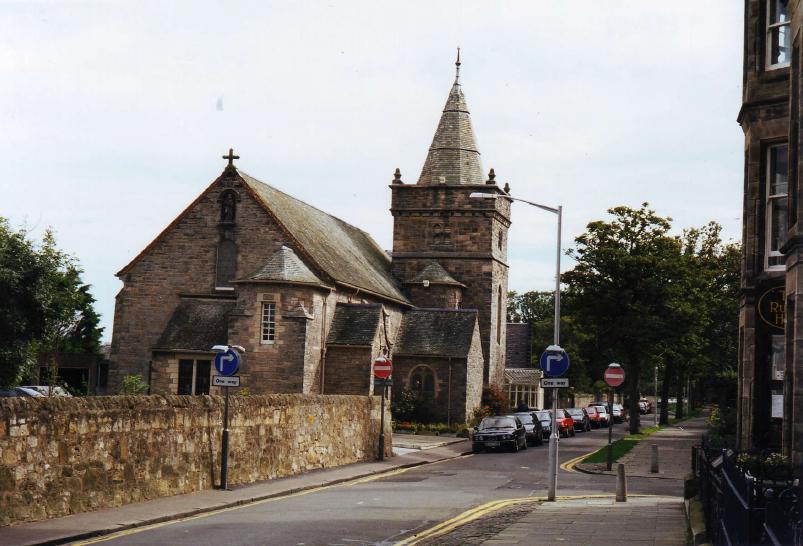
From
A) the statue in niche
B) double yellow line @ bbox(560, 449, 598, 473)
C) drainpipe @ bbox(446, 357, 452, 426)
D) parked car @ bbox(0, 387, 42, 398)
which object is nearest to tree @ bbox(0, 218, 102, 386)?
parked car @ bbox(0, 387, 42, 398)

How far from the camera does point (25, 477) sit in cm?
1611

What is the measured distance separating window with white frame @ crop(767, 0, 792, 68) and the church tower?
43554mm

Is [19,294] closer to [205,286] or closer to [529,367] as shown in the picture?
[205,286]

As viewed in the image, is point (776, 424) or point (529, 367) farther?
point (529, 367)

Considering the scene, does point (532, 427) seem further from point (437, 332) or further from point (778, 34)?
point (778, 34)

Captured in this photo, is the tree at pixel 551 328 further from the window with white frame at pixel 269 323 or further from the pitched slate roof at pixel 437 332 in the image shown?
the window with white frame at pixel 269 323

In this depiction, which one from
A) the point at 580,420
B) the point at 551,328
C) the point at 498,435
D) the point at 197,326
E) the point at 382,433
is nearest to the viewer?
the point at 382,433

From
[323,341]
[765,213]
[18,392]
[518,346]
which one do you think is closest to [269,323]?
[323,341]

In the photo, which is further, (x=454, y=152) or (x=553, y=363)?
(x=454, y=152)

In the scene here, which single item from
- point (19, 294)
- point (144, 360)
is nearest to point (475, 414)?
point (144, 360)

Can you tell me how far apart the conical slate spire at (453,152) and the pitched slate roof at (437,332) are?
8890mm

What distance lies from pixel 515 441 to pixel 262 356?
12.3 meters

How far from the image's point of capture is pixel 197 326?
49312 mm

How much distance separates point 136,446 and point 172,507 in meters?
1.37
